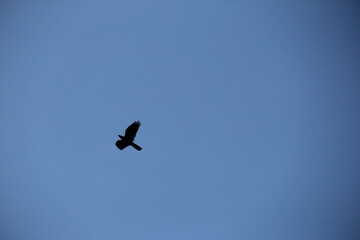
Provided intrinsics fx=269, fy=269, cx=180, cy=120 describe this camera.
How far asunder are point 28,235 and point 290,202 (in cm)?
9799

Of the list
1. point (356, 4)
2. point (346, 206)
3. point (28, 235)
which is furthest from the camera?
point (356, 4)

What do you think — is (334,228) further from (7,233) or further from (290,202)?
(7,233)

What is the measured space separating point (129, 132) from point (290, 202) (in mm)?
114334

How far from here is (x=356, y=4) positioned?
482 feet

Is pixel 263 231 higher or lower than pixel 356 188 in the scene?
lower

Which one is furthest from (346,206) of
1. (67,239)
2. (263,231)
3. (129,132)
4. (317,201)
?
(129,132)

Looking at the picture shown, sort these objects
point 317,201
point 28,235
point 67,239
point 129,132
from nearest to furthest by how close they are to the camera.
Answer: point 129,132 < point 67,239 < point 28,235 < point 317,201

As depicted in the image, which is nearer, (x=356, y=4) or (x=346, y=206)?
(x=346, y=206)

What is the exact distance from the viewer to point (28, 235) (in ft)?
282

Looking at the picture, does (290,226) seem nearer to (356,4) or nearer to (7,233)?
(7,233)

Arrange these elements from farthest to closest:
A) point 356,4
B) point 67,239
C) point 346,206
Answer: point 356,4 → point 346,206 → point 67,239

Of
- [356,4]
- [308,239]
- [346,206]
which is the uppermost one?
[356,4]

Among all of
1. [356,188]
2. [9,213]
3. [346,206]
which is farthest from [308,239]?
[9,213]

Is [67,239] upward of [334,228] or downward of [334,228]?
downward
